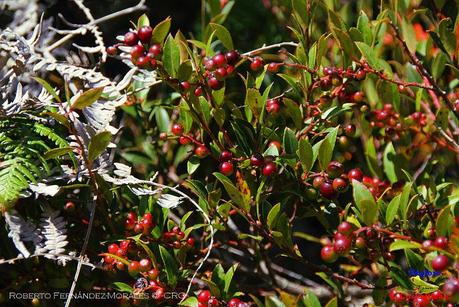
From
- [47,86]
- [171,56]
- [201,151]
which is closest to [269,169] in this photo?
[201,151]

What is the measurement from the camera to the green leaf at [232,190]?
1.00 metres

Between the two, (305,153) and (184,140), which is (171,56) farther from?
(305,153)

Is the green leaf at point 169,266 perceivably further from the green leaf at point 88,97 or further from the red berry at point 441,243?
the red berry at point 441,243

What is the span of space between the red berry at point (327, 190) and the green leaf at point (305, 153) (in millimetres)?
38

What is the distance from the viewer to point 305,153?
3.34 ft

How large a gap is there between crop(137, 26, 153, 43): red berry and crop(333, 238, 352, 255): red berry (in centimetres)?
45

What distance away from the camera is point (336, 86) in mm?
1109

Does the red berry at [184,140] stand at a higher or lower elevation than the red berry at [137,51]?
lower

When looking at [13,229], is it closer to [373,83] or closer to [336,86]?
[336,86]

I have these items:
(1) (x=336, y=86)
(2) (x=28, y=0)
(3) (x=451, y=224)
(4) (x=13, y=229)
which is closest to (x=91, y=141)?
(4) (x=13, y=229)

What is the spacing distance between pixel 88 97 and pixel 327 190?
411 millimetres

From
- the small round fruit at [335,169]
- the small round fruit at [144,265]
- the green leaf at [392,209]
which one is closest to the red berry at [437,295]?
the green leaf at [392,209]

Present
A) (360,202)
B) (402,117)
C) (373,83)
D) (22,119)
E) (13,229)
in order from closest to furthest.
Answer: (360,202) < (13,229) < (22,119) < (402,117) < (373,83)

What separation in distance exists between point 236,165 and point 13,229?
1.28 feet
